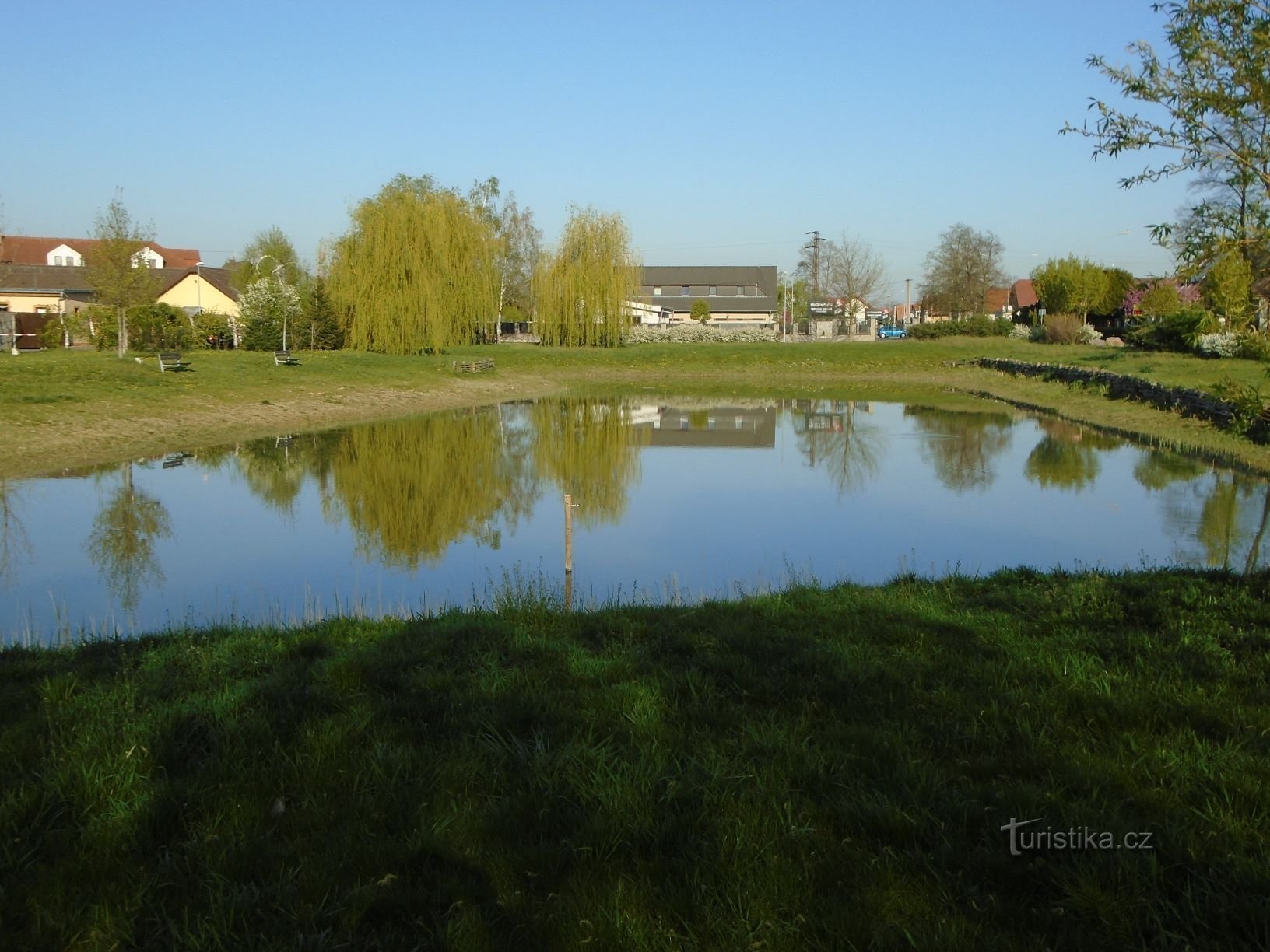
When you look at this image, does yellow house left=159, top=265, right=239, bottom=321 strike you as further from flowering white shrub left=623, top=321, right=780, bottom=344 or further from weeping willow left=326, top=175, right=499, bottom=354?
flowering white shrub left=623, top=321, right=780, bottom=344

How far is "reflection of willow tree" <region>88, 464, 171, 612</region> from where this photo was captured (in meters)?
9.77

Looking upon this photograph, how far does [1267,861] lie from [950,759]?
3.78 ft

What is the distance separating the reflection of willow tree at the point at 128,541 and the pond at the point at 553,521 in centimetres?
4

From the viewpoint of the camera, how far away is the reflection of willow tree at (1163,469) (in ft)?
53.1

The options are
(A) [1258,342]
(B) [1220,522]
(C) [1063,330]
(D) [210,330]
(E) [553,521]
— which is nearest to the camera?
(A) [1258,342]

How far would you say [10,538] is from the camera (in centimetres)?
1145

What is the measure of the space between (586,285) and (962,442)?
33.4m

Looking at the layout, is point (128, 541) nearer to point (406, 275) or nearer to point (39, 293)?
point (406, 275)

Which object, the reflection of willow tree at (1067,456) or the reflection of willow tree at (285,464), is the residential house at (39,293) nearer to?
the reflection of willow tree at (285,464)

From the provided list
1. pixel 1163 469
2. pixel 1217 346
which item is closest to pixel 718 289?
pixel 1217 346

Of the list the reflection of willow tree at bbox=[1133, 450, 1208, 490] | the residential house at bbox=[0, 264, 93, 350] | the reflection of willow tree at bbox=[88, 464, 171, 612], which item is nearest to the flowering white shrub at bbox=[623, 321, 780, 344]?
the residential house at bbox=[0, 264, 93, 350]

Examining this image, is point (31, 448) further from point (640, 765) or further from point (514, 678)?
point (640, 765)

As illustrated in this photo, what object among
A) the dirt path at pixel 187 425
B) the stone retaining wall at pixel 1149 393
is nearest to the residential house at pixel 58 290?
the dirt path at pixel 187 425

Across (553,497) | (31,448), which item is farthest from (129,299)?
(553,497)
